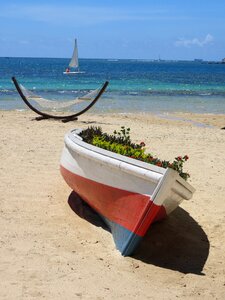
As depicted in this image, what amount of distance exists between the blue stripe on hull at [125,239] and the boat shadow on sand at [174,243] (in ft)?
0.39

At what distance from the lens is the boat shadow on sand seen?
514 cm

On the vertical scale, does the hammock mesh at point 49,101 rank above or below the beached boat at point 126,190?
below

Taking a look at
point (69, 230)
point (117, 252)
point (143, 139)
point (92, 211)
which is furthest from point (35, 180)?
point (143, 139)

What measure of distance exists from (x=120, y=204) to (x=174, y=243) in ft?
2.71

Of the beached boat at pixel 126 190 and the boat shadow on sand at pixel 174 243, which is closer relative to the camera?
the beached boat at pixel 126 190

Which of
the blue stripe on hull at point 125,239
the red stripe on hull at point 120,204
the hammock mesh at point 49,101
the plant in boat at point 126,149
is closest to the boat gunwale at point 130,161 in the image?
the plant in boat at point 126,149

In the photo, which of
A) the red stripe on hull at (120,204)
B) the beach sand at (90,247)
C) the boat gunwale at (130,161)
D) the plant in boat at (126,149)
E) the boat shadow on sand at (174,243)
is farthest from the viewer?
the plant in boat at (126,149)

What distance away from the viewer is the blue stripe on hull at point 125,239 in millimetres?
5000

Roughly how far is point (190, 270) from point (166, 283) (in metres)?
0.44

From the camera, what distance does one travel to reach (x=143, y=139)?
11.7 metres

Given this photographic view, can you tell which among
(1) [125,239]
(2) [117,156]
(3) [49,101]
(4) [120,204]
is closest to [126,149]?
(2) [117,156]

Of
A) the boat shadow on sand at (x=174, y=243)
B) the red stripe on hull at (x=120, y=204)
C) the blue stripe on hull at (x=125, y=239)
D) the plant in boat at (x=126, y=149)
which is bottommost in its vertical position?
the boat shadow on sand at (x=174, y=243)

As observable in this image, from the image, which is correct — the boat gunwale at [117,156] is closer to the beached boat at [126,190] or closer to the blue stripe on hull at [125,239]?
the beached boat at [126,190]

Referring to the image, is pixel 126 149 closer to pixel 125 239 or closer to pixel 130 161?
pixel 130 161
